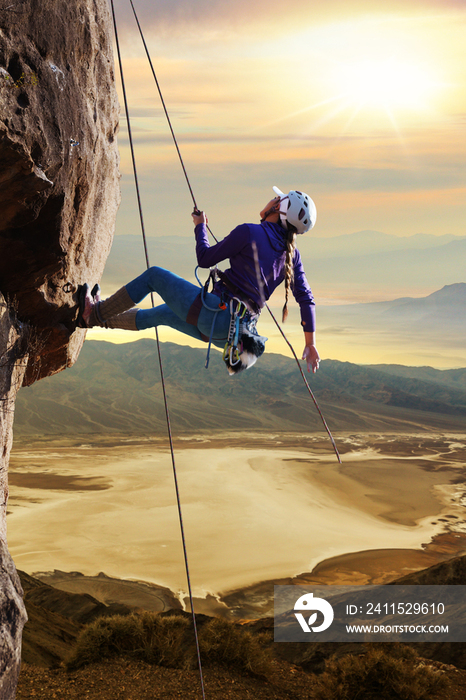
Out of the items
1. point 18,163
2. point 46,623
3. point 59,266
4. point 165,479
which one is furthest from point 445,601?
point 165,479

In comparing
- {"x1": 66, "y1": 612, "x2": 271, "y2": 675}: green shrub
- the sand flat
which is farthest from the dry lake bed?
{"x1": 66, "y1": 612, "x2": 271, "y2": 675}: green shrub

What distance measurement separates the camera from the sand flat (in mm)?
26297

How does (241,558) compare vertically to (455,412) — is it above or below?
below

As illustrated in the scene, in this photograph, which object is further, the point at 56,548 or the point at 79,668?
the point at 56,548

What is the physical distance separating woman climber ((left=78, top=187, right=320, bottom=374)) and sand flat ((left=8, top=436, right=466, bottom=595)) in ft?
63.4

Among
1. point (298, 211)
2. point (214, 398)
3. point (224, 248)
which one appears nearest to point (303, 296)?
point (298, 211)

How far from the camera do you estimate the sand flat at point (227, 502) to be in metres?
26.3

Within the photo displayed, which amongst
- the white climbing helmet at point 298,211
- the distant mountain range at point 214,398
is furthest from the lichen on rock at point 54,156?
the distant mountain range at point 214,398

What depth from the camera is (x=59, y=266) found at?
5.16m

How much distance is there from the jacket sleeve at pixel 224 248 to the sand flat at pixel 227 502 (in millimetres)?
19927

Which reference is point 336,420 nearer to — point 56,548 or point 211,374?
point 211,374

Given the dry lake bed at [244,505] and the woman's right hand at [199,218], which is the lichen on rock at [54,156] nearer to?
the woman's right hand at [199,218]

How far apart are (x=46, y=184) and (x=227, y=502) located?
1563 inches

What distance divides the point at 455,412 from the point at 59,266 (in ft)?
339
